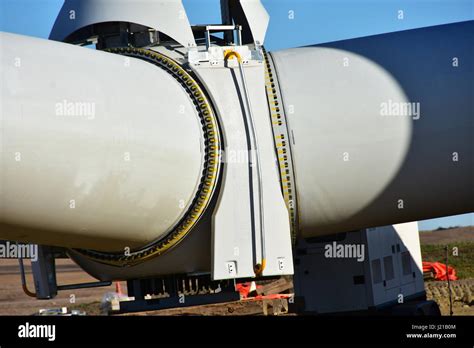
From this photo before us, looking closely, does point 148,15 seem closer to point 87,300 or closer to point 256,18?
point 256,18

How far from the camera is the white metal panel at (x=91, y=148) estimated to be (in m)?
5.79

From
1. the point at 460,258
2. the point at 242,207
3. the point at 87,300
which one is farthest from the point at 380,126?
the point at 460,258

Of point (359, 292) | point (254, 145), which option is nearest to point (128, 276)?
point (254, 145)

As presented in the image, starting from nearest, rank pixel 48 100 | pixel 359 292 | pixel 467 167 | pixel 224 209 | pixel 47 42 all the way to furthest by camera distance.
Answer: pixel 48 100
pixel 47 42
pixel 224 209
pixel 467 167
pixel 359 292

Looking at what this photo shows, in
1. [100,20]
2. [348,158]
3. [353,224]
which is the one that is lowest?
[353,224]

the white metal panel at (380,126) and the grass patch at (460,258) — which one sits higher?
the white metal panel at (380,126)

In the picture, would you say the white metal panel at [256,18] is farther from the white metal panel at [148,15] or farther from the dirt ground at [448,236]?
the dirt ground at [448,236]

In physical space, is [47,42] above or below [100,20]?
below

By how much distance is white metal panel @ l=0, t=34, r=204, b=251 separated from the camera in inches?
228

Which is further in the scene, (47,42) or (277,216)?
(277,216)

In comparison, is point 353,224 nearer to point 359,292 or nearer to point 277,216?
point 277,216

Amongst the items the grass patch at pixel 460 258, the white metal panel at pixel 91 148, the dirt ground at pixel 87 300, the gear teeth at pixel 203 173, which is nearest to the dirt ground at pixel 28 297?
the dirt ground at pixel 87 300

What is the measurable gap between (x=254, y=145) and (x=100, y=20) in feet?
5.79

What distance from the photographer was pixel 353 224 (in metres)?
7.38
